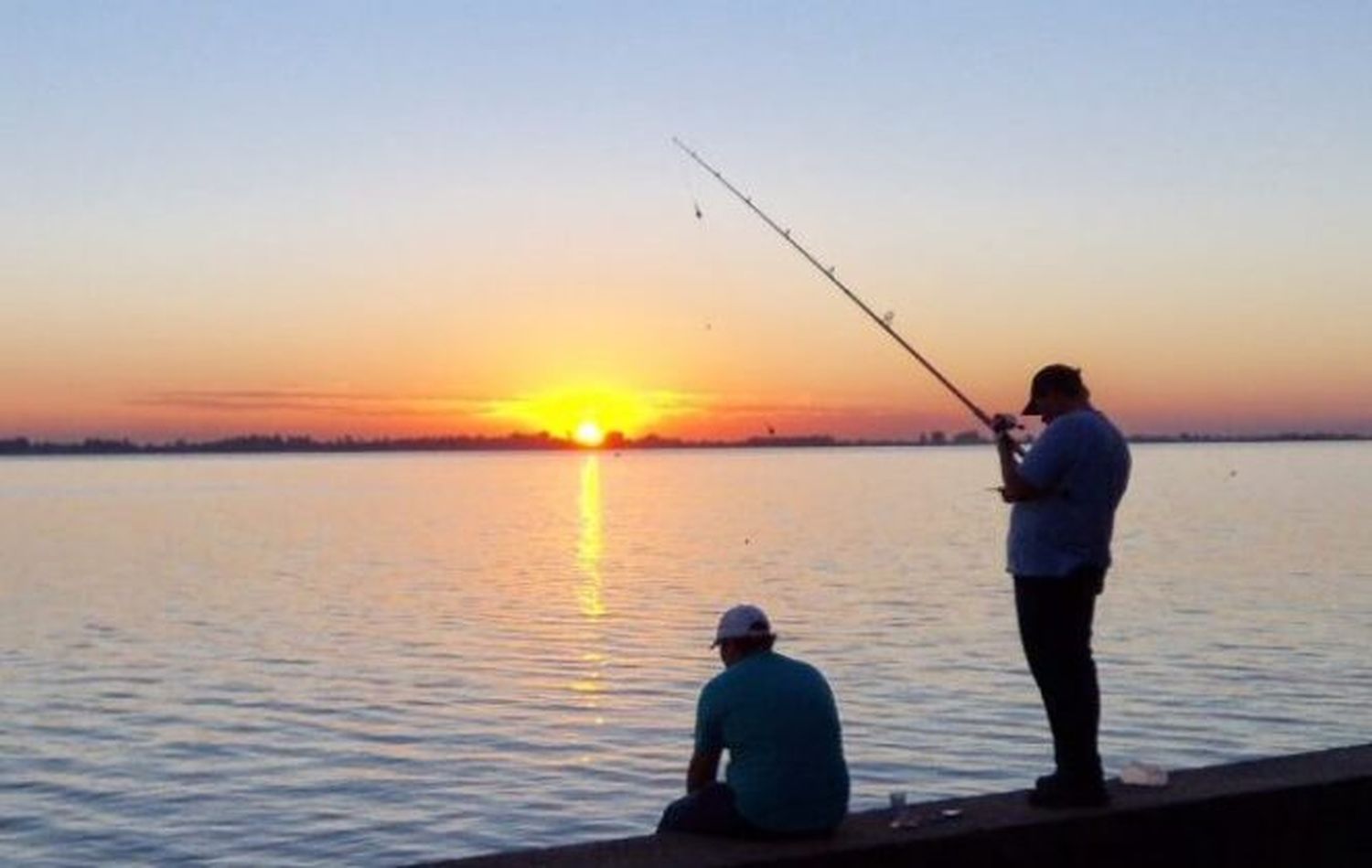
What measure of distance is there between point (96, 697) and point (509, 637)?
7554 millimetres

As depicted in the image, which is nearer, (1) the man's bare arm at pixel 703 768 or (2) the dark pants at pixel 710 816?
(2) the dark pants at pixel 710 816

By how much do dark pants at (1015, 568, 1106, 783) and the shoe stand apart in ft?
0.12

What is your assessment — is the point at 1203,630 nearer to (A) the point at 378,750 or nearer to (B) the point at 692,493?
(A) the point at 378,750

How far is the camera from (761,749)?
6.20m

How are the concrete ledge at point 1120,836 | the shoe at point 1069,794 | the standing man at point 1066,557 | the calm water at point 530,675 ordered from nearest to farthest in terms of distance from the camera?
the concrete ledge at point 1120,836 → the shoe at point 1069,794 → the standing man at point 1066,557 → the calm water at point 530,675

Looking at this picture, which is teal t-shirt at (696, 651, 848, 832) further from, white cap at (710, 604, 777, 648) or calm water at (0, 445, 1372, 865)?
calm water at (0, 445, 1372, 865)

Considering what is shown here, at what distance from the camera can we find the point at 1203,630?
86.7ft

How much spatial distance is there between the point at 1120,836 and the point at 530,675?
57.4 feet

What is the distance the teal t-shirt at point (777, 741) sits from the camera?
238 inches

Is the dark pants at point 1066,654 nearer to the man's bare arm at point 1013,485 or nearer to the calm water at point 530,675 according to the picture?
the man's bare arm at point 1013,485

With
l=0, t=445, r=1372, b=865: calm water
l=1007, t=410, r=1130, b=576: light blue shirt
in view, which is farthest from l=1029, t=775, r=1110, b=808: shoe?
l=0, t=445, r=1372, b=865: calm water

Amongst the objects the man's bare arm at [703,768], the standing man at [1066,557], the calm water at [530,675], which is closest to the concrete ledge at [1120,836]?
the standing man at [1066,557]

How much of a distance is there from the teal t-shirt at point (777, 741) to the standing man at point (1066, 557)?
0.78 meters

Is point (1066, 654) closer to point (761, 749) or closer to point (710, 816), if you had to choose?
point (761, 749)
